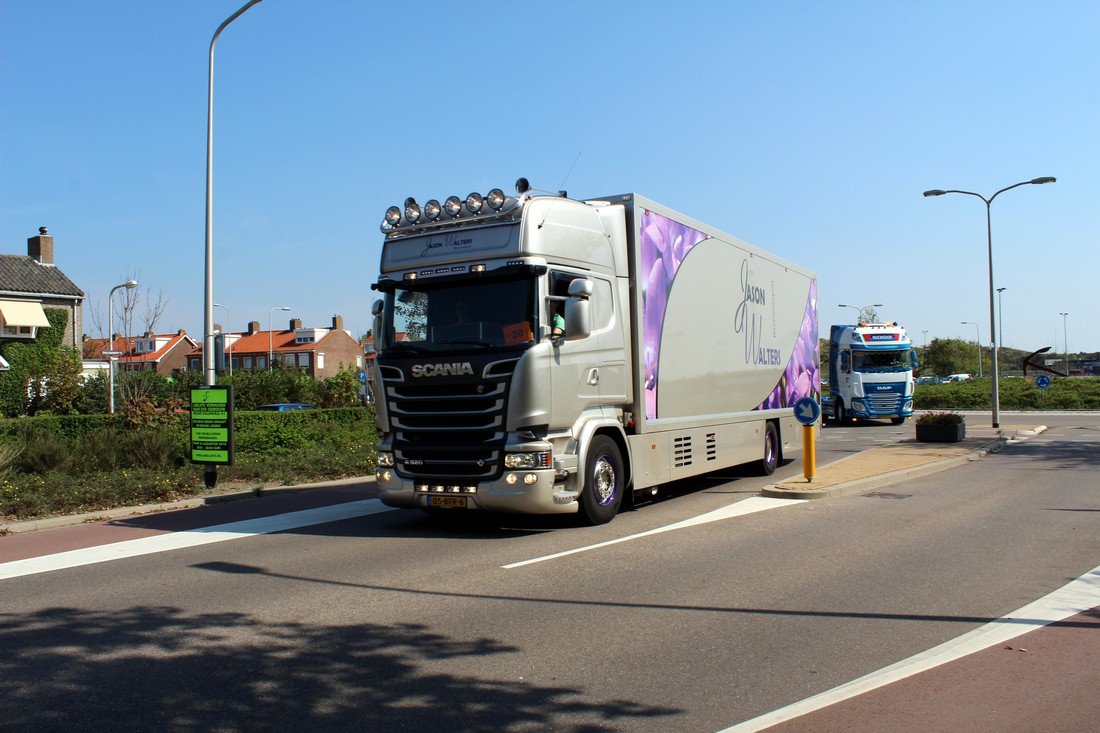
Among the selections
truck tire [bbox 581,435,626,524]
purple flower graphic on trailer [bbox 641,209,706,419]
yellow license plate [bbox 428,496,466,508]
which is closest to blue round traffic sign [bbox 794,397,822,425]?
purple flower graphic on trailer [bbox 641,209,706,419]

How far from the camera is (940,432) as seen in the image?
2339cm

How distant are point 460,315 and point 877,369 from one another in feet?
91.5

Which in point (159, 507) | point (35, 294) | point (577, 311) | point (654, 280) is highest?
point (35, 294)

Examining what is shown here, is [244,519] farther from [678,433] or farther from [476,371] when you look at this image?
[678,433]

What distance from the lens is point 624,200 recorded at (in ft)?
36.1

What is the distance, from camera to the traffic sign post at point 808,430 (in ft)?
44.8

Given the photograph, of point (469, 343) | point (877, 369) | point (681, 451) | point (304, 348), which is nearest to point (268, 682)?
point (469, 343)

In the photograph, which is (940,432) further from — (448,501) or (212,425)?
(212,425)

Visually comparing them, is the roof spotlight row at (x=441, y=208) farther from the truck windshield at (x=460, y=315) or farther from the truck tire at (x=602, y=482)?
the truck tire at (x=602, y=482)

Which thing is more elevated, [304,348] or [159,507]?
[304,348]

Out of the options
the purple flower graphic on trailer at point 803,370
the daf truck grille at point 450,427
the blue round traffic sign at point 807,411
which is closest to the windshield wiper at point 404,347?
the daf truck grille at point 450,427

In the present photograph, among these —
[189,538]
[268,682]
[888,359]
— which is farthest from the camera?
[888,359]

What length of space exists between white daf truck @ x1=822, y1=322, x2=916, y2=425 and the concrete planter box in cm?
1071

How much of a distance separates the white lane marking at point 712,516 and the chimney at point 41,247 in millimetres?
45148
